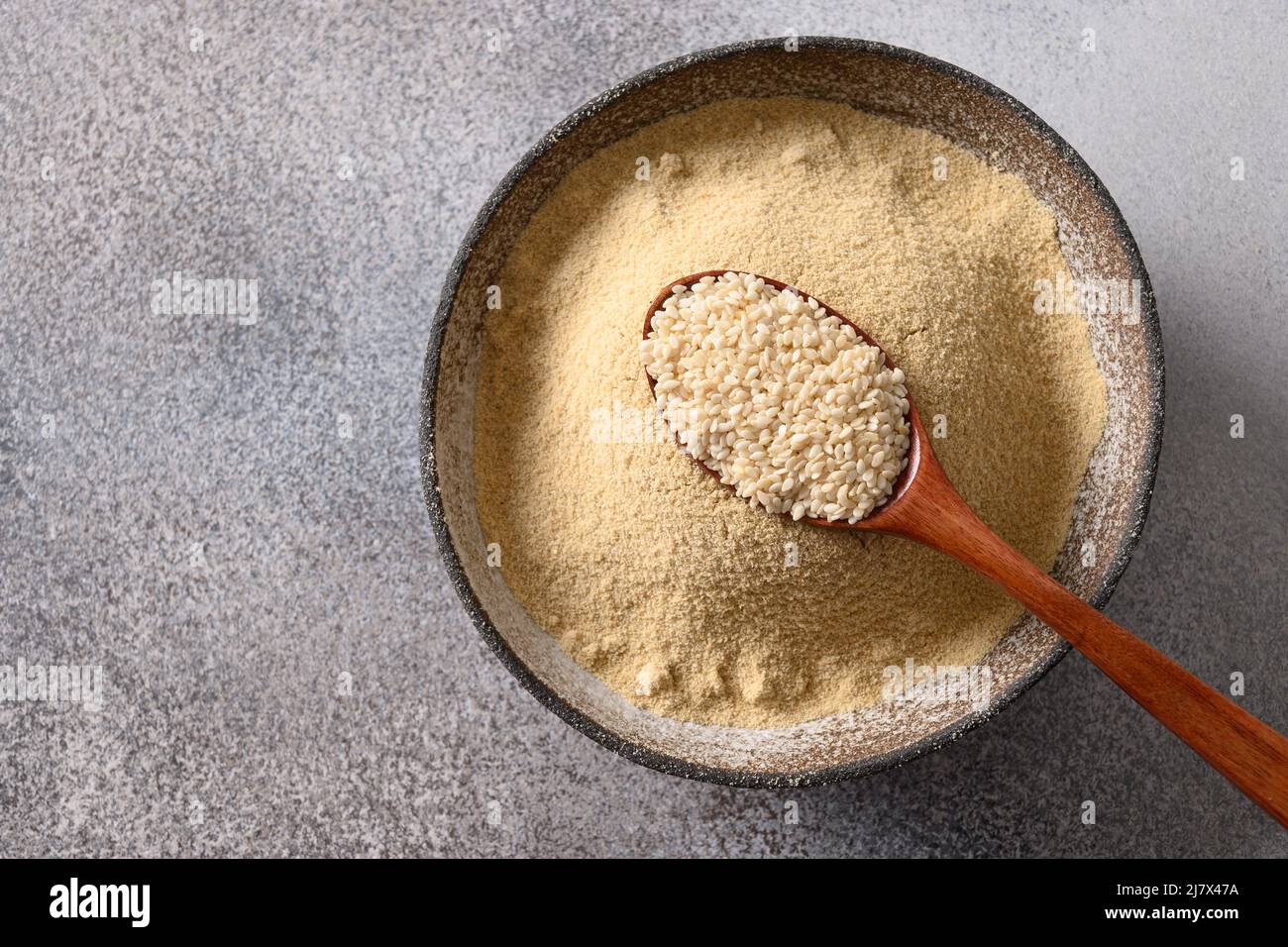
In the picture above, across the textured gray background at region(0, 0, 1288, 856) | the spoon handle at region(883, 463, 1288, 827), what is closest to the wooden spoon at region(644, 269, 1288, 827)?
the spoon handle at region(883, 463, 1288, 827)

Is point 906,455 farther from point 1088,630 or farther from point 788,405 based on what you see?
point 1088,630

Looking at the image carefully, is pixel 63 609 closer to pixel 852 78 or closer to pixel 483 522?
pixel 483 522

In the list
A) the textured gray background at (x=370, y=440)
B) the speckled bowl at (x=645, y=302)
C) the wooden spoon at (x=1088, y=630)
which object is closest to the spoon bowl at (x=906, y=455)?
the wooden spoon at (x=1088, y=630)

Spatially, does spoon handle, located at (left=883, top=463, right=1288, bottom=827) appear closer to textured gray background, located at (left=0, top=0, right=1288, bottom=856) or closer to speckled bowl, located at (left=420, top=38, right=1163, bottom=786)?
speckled bowl, located at (left=420, top=38, right=1163, bottom=786)

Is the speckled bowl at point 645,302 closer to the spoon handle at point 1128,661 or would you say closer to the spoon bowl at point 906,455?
the spoon handle at point 1128,661

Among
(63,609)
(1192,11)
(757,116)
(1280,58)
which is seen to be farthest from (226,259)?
(1280,58)
